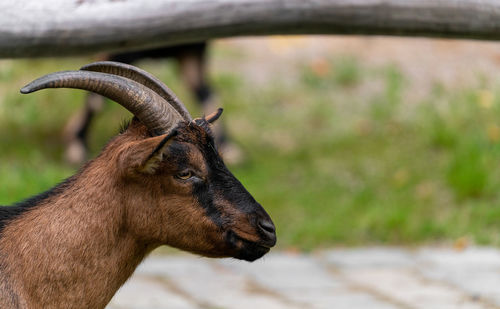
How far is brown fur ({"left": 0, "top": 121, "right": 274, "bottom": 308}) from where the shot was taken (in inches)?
149

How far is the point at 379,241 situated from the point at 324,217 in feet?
1.94

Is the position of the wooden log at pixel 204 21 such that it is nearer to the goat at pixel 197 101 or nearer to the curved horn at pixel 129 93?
the curved horn at pixel 129 93

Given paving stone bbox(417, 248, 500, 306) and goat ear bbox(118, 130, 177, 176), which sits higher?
paving stone bbox(417, 248, 500, 306)

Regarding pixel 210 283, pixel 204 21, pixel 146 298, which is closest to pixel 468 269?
pixel 210 283

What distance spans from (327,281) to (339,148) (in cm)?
306

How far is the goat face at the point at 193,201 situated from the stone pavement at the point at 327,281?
2204 millimetres

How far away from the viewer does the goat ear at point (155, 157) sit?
3615 millimetres

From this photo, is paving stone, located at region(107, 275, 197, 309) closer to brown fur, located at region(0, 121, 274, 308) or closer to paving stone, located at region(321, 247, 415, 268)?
paving stone, located at region(321, 247, 415, 268)

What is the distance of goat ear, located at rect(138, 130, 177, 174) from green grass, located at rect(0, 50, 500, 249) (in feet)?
12.7

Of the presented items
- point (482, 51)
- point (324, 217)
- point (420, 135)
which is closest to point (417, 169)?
point (420, 135)

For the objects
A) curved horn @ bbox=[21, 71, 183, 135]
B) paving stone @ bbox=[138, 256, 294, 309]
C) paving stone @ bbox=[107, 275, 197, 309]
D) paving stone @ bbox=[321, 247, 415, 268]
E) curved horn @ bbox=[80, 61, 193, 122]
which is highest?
paving stone @ bbox=[321, 247, 415, 268]

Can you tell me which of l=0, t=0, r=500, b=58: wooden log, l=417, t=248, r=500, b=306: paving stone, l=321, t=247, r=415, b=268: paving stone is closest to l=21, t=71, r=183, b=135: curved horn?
l=0, t=0, r=500, b=58: wooden log

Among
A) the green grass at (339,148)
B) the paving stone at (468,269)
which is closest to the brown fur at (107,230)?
the paving stone at (468,269)

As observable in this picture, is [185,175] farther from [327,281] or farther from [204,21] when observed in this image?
[327,281]
